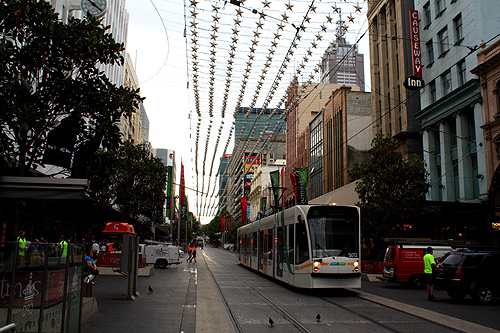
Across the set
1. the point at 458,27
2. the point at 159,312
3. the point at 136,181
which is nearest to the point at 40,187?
the point at 159,312

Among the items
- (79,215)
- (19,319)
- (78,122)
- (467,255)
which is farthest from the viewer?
(79,215)

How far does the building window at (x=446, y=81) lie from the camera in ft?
102

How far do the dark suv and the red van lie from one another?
4.52m

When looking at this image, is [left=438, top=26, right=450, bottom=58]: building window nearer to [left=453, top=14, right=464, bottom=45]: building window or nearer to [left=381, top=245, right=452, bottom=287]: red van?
[left=453, top=14, right=464, bottom=45]: building window

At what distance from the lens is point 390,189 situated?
82.2 feet

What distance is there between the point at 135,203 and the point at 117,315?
18442 mm

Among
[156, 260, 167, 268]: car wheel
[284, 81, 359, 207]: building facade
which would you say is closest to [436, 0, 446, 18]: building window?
[156, 260, 167, 268]: car wheel

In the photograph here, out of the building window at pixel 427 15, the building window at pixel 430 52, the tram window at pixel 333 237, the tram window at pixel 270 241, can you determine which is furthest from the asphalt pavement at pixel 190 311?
the building window at pixel 427 15

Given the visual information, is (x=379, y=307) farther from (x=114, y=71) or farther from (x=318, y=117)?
(x=318, y=117)

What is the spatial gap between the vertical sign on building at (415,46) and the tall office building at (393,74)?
3082 millimetres

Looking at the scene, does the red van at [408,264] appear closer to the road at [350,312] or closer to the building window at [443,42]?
the road at [350,312]

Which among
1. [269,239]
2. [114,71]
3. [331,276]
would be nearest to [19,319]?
[331,276]

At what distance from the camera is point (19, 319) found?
18.2ft

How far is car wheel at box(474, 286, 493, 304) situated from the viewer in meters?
14.2
